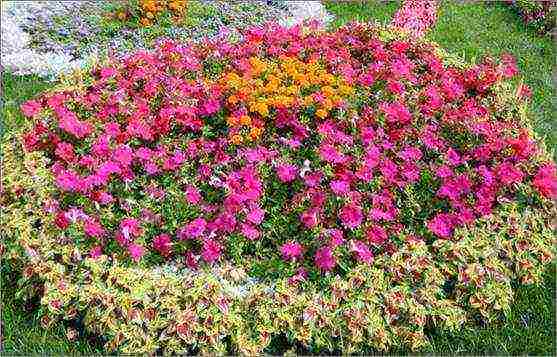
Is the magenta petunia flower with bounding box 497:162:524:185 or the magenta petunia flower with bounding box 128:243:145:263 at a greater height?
the magenta petunia flower with bounding box 497:162:524:185

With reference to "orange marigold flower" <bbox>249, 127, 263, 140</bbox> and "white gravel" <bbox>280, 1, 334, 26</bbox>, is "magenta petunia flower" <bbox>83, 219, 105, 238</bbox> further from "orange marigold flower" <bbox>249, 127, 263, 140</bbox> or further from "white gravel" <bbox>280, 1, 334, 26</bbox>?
"white gravel" <bbox>280, 1, 334, 26</bbox>

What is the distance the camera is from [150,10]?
9125mm

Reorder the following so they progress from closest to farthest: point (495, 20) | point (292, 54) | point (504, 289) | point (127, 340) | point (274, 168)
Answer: point (127, 340), point (504, 289), point (274, 168), point (292, 54), point (495, 20)

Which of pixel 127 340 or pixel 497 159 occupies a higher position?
pixel 497 159

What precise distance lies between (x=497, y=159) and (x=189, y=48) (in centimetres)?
299

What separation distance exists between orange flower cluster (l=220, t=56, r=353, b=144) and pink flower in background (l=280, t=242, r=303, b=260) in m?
0.99

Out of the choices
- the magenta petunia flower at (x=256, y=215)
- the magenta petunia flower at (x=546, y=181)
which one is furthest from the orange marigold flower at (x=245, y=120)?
the magenta petunia flower at (x=546, y=181)

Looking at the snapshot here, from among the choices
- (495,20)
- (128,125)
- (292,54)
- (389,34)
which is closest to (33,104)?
Result: (128,125)

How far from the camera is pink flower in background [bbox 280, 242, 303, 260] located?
517 cm

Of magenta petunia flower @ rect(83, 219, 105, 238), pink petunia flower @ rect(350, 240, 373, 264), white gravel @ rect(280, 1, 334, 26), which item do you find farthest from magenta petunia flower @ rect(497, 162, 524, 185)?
white gravel @ rect(280, 1, 334, 26)

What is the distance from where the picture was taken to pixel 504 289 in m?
5.10

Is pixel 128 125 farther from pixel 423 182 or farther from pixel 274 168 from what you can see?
pixel 423 182

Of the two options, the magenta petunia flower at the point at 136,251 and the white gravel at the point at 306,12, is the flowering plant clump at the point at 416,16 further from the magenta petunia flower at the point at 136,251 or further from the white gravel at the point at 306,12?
the magenta petunia flower at the point at 136,251

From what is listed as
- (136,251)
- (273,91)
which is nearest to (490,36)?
(273,91)
